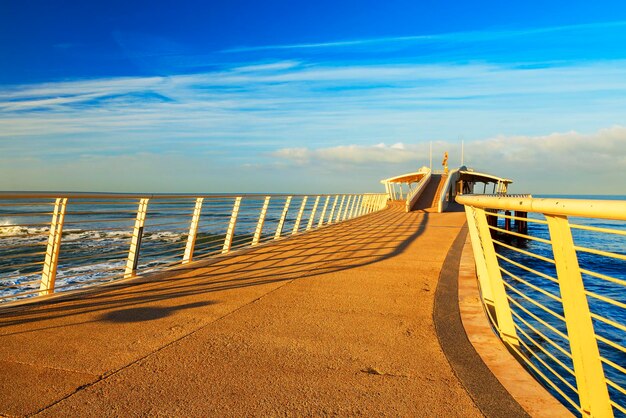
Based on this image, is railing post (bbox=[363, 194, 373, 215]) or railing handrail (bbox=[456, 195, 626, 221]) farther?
railing post (bbox=[363, 194, 373, 215])

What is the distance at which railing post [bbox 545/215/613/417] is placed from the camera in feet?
6.75

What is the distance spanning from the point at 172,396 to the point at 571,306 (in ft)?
7.24

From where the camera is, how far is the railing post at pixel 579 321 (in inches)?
81.0

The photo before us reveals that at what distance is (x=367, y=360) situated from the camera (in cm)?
333

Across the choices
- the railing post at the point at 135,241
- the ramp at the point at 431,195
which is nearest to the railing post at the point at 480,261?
the railing post at the point at 135,241

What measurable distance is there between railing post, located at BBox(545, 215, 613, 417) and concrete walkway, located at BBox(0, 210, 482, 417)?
2.19 ft

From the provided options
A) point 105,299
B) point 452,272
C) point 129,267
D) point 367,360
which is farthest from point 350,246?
point 367,360

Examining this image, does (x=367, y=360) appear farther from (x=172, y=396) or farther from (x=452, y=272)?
(x=452, y=272)

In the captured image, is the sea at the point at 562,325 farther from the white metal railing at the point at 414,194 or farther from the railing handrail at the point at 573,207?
the white metal railing at the point at 414,194

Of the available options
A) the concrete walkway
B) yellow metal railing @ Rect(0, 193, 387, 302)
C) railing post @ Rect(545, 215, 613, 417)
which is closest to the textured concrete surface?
the concrete walkway

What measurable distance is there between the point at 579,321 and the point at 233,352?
7.66 ft

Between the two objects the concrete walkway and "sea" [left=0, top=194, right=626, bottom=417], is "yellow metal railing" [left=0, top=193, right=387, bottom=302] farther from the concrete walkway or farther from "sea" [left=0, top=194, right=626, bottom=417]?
the concrete walkway

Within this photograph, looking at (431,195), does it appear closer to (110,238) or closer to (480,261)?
(480,261)

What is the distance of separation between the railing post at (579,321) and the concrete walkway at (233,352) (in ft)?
2.19
